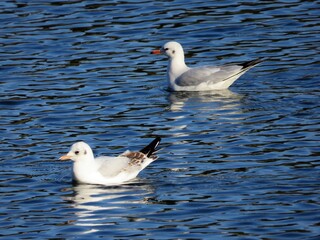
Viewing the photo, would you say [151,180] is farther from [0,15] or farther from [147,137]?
[0,15]

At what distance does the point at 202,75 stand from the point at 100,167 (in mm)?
5772

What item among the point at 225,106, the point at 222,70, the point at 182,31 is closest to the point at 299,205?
the point at 225,106

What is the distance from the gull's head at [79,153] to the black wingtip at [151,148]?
87cm

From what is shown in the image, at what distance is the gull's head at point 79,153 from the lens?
1559 centimetres

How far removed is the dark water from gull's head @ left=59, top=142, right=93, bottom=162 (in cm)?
37

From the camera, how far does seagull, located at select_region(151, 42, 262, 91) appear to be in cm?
2084

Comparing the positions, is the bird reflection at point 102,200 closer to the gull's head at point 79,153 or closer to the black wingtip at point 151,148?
the gull's head at point 79,153

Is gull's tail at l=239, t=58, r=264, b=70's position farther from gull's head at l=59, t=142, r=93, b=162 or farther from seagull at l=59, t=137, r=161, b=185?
gull's head at l=59, t=142, r=93, b=162

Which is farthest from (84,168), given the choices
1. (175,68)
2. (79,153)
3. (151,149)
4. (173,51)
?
(173,51)

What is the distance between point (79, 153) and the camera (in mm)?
15609

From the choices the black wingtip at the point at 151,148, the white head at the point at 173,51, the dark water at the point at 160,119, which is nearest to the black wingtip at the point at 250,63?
the dark water at the point at 160,119

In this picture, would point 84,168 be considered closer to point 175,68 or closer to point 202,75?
point 202,75

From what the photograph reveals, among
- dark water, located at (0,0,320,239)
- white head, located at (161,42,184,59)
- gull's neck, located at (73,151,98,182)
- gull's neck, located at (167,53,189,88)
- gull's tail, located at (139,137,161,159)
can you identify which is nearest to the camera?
dark water, located at (0,0,320,239)

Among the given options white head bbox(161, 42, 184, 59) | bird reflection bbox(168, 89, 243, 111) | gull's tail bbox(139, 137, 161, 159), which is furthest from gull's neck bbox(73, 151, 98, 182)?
white head bbox(161, 42, 184, 59)
